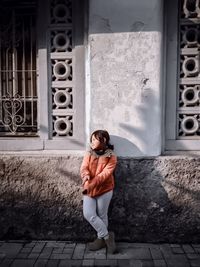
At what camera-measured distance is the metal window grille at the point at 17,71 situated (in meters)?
4.86

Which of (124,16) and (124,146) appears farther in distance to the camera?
(124,146)

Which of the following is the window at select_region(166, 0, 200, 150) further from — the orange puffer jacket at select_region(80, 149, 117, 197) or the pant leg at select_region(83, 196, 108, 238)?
the pant leg at select_region(83, 196, 108, 238)

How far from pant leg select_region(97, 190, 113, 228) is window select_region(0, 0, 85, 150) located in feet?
2.89

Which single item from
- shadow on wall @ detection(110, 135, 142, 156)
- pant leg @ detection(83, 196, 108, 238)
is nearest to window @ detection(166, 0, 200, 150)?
shadow on wall @ detection(110, 135, 142, 156)

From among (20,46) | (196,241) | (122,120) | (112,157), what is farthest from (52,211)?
(20,46)

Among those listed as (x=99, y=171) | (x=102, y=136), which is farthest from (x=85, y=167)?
(x=102, y=136)

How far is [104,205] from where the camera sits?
4.30m

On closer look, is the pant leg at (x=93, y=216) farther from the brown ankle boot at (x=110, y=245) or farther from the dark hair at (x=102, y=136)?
the dark hair at (x=102, y=136)

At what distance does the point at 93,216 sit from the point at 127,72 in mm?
1855

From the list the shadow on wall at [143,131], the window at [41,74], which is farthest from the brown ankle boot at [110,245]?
the window at [41,74]

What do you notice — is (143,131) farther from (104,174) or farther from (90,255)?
(90,255)

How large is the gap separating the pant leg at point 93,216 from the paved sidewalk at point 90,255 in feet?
1.05

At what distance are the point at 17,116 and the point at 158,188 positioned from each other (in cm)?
221

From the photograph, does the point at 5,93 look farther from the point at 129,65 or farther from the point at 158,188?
the point at 158,188
